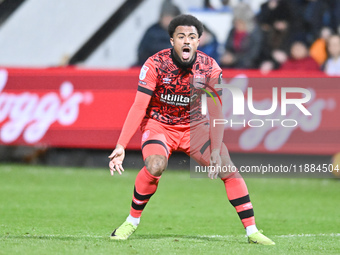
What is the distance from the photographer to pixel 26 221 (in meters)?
8.17

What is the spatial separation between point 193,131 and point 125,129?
0.74 meters

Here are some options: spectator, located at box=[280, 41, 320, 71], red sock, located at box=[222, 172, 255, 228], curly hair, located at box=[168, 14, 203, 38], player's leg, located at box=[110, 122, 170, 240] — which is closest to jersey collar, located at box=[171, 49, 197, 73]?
curly hair, located at box=[168, 14, 203, 38]

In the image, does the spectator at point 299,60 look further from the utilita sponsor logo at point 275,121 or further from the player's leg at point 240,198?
the player's leg at point 240,198

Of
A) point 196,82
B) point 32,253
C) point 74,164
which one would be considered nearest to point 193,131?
point 196,82

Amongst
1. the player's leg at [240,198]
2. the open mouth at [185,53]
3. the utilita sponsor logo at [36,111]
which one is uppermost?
the open mouth at [185,53]

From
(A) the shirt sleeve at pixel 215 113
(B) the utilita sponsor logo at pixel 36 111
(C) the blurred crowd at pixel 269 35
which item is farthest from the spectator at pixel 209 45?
(A) the shirt sleeve at pixel 215 113

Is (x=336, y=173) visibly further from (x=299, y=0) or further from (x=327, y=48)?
(x=299, y=0)

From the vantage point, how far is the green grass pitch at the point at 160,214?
21.1ft

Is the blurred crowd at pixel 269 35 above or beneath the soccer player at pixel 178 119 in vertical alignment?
beneath

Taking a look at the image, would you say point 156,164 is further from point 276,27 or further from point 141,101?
point 276,27

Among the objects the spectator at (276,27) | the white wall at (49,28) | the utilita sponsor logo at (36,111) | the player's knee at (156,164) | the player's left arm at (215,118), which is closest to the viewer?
the player's knee at (156,164)

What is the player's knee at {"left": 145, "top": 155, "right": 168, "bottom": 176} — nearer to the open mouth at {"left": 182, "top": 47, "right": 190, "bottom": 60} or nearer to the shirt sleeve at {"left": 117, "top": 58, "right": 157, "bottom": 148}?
the shirt sleeve at {"left": 117, "top": 58, "right": 157, "bottom": 148}

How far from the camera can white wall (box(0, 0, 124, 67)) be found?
53.2 ft

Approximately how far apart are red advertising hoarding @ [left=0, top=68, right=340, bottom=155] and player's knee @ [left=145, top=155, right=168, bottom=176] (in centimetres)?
621
